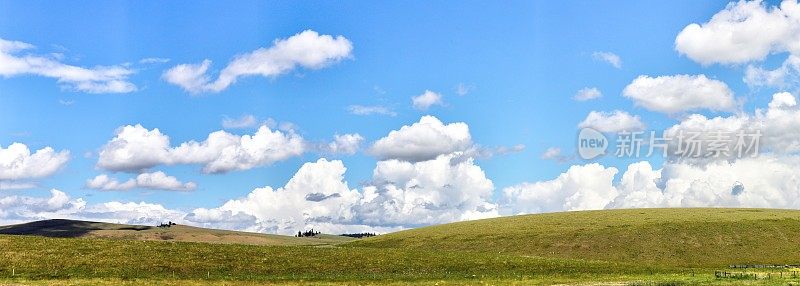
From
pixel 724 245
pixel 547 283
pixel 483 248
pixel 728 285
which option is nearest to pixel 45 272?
pixel 547 283

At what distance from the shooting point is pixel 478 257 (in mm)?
100750

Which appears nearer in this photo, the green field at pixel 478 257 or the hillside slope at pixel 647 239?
the green field at pixel 478 257

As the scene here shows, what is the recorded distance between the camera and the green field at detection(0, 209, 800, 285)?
7119 cm

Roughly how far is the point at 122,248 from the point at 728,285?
7144cm

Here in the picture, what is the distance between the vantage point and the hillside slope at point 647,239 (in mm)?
113312

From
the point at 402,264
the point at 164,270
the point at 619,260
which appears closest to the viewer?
the point at 164,270

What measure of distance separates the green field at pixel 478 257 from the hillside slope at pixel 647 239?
184 millimetres

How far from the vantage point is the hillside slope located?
113m

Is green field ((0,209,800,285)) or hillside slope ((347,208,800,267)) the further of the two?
hillside slope ((347,208,800,267))

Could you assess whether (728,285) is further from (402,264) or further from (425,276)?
(402,264)

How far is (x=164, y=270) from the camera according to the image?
78.4m

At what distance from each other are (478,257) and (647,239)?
3967 centimetres

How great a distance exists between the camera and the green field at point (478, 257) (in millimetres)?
71188

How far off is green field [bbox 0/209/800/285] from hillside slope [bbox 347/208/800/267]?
184 millimetres
